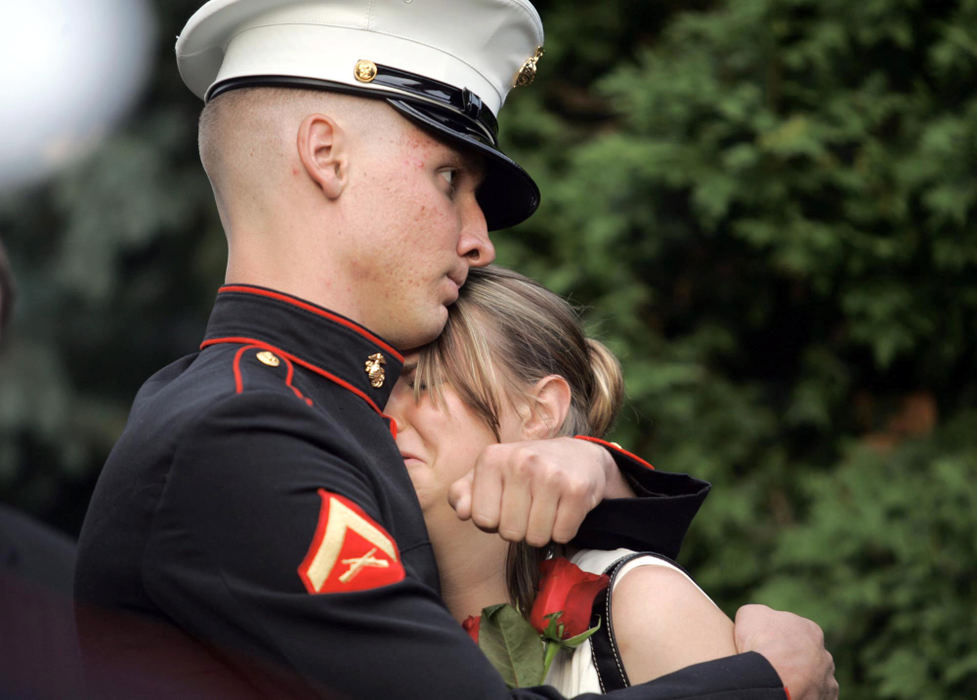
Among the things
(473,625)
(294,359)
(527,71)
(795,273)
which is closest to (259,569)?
(294,359)

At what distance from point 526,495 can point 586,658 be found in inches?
12.3

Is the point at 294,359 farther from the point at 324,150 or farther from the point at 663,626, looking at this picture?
the point at 663,626

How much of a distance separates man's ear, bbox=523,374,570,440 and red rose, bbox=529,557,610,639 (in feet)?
1.06

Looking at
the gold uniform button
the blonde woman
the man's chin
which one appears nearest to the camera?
the gold uniform button

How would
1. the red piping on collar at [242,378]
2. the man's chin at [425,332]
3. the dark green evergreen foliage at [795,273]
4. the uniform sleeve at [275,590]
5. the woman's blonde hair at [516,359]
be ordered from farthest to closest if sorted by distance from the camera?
the dark green evergreen foliage at [795,273] → the woman's blonde hair at [516,359] → the man's chin at [425,332] → the red piping on collar at [242,378] → the uniform sleeve at [275,590]

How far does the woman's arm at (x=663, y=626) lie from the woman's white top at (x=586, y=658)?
0.11 feet

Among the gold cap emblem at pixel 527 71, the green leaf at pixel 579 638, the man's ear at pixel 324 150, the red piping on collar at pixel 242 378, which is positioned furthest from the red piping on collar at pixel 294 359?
the gold cap emblem at pixel 527 71

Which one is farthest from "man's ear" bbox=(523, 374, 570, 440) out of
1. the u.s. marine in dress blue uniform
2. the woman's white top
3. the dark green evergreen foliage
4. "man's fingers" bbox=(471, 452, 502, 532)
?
the dark green evergreen foliage

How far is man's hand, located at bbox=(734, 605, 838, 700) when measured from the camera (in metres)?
1.75

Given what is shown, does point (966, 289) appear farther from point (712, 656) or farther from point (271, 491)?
point (271, 491)

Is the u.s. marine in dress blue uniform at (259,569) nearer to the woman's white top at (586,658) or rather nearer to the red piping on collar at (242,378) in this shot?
the red piping on collar at (242,378)

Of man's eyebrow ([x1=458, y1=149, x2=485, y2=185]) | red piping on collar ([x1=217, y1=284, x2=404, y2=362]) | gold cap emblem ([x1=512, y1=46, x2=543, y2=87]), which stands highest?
gold cap emblem ([x1=512, y1=46, x2=543, y2=87])

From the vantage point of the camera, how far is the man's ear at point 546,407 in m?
2.19

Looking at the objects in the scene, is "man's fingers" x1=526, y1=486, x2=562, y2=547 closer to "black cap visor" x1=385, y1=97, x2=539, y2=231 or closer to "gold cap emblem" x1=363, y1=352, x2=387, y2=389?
"gold cap emblem" x1=363, y1=352, x2=387, y2=389
